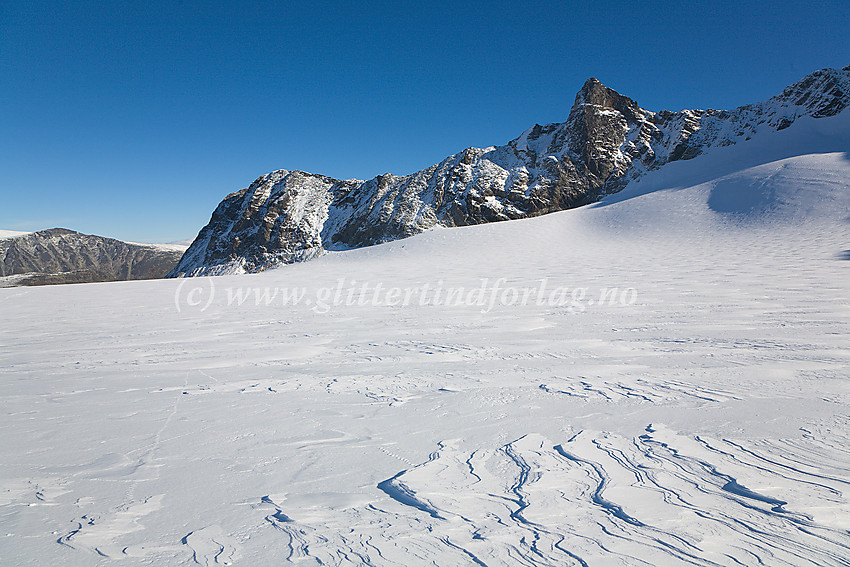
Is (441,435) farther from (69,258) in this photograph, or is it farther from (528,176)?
(69,258)

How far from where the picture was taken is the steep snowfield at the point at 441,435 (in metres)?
1.78

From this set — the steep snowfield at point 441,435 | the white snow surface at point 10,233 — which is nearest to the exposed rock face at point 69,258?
the white snow surface at point 10,233

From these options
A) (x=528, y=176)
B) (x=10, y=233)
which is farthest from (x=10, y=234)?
(x=528, y=176)

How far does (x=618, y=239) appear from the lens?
67.8 feet

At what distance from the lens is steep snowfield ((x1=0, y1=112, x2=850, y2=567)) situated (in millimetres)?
1776

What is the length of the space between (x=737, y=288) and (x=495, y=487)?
821cm

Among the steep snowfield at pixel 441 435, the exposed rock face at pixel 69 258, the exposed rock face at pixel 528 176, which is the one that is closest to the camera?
the steep snowfield at pixel 441 435

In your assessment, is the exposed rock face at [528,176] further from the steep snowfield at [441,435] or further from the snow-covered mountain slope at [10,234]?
the snow-covered mountain slope at [10,234]

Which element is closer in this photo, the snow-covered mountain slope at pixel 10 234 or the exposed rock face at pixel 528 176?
the exposed rock face at pixel 528 176

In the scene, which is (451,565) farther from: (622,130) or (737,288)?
(622,130)

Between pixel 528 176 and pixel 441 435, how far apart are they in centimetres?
6143

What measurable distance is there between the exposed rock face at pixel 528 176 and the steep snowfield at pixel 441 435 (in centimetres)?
5194

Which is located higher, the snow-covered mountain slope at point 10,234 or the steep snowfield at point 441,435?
the snow-covered mountain slope at point 10,234

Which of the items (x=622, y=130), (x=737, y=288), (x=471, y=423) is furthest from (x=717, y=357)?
(x=622, y=130)
